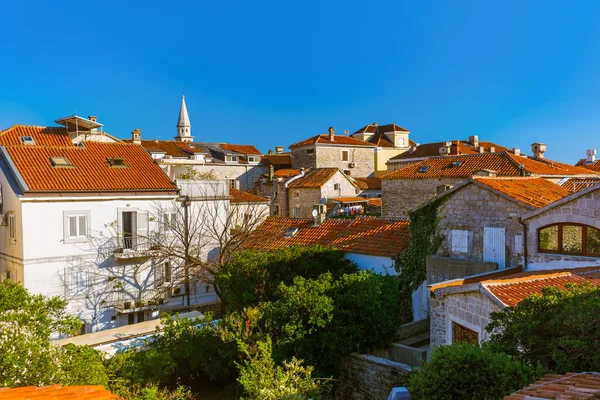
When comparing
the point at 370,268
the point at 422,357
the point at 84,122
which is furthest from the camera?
the point at 84,122

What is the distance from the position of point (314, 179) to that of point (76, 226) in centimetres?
2744

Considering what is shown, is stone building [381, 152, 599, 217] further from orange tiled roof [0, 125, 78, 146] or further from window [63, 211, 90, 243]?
orange tiled roof [0, 125, 78, 146]

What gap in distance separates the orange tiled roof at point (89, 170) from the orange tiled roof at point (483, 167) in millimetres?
19780

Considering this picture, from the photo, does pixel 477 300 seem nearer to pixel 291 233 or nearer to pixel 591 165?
pixel 291 233

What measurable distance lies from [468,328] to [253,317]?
6225 mm

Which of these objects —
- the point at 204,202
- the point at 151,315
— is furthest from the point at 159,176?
the point at 151,315

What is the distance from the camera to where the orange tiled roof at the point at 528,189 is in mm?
16531

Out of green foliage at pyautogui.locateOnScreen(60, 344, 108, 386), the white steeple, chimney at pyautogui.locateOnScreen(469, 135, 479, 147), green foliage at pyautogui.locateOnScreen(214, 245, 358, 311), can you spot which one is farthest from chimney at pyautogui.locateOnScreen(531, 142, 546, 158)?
the white steeple

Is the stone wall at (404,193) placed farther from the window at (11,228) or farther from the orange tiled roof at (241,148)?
the orange tiled roof at (241,148)

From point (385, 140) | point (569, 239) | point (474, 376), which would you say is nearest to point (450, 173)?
point (569, 239)

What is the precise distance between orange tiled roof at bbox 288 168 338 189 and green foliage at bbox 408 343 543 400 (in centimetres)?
3700

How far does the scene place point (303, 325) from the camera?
13.8 meters

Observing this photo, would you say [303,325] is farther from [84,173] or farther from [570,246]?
[84,173]

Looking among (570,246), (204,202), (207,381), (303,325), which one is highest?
(204,202)
